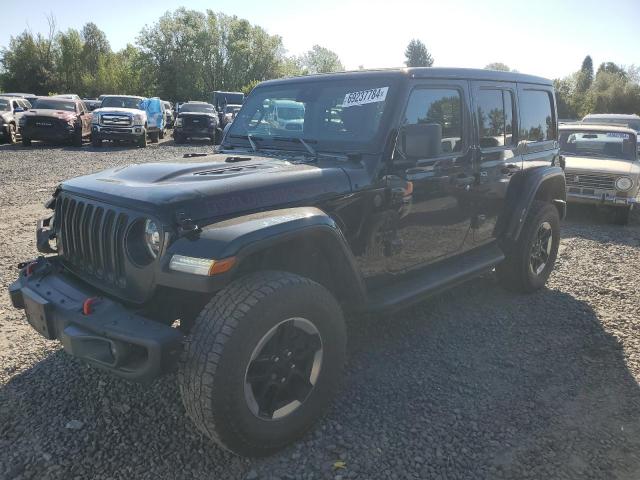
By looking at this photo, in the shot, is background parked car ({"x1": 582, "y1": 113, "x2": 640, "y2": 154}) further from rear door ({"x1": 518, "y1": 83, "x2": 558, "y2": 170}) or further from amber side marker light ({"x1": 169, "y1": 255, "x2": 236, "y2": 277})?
amber side marker light ({"x1": 169, "y1": 255, "x2": 236, "y2": 277})

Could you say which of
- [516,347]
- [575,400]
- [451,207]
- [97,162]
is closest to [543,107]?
[451,207]

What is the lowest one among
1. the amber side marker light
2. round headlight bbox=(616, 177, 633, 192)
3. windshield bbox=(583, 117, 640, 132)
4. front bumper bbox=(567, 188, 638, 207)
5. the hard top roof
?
front bumper bbox=(567, 188, 638, 207)

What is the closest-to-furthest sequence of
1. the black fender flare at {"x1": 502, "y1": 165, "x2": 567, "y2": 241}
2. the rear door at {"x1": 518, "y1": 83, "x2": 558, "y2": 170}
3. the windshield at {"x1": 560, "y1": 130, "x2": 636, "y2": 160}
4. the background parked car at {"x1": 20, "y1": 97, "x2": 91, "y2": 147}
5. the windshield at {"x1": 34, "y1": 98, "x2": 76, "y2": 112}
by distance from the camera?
the black fender flare at {"x1": 502, "y1": 165, "x2": 567, "y2": 241} < the rear door at {"x1": 518, "y1": 83, "x2": 558, "y2": 170} < the windshield at {"x1": 560, "y1": 130, "x2": 636, "y2": 160} < the background parked car at {"x1": 20, "y1": 97, "x2": 91, "y2": 147} < the windshield at {"x1": 34, "y1": 98, "x2": 76, "y2": 112}

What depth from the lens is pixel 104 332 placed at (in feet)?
7.72

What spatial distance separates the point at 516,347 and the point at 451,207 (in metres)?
1.19

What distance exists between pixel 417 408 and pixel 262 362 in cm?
110

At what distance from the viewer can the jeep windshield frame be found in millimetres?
3383

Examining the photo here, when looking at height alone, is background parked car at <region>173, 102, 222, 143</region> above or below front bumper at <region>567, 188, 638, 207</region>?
above

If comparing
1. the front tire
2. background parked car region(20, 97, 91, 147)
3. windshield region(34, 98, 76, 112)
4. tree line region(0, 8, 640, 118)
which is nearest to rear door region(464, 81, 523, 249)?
the front tire

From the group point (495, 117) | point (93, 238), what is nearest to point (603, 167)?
point (495, 117)

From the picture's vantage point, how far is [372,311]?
320cm

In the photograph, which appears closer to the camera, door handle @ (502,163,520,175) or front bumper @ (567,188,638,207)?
door handle @ (502,163,520,175)

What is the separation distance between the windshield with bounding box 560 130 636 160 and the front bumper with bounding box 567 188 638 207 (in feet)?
3.54

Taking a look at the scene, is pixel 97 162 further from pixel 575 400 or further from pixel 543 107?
pixel 575 400
